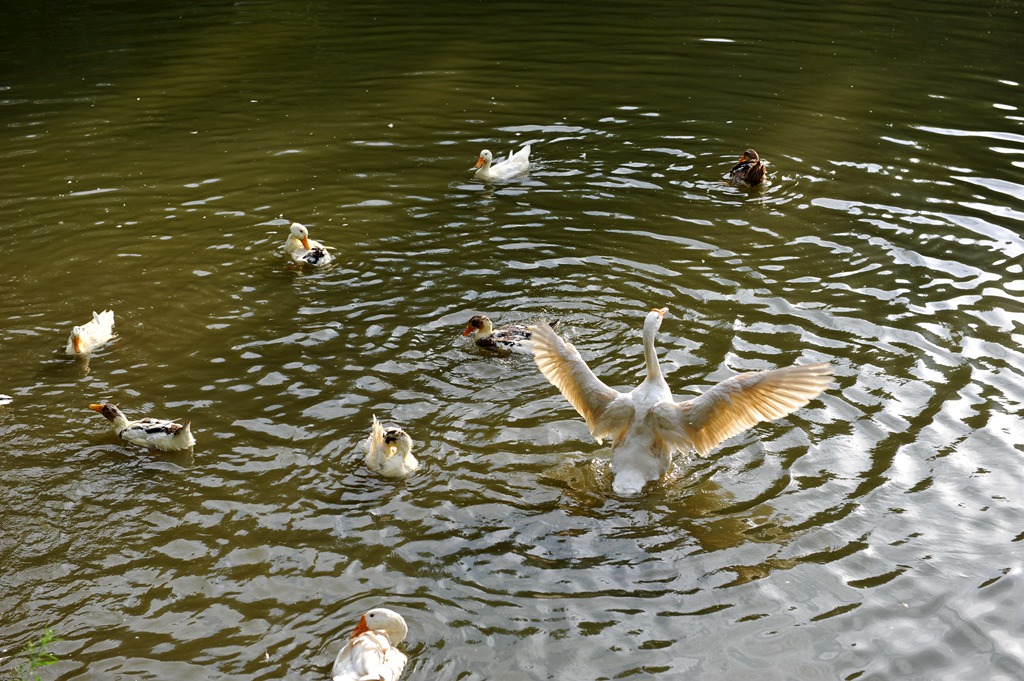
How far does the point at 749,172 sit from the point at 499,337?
488cm

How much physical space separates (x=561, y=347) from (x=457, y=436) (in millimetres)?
1062

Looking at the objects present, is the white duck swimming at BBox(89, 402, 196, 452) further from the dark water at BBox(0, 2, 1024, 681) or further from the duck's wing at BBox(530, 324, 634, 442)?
the duck's wing at BBox(530, 324, 634, 442)

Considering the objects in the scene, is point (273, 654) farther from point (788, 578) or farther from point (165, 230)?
point (165, 230)

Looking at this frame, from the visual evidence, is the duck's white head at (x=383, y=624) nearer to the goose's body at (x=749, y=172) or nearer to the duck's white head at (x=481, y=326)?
the duck's white head at (x=481, y=326)

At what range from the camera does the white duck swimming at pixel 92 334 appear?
360 inches

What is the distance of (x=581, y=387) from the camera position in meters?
7.93

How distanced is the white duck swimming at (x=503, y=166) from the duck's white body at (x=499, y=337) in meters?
4.16

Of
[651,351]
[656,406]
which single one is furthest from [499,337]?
[656,406]

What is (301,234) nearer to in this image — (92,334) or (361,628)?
(92,334)

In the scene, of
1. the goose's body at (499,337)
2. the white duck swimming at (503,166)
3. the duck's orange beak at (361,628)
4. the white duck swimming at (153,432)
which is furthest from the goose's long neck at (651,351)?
the white duck swimming at (503,166)

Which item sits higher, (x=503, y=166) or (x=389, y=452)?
(x=503, y=166)

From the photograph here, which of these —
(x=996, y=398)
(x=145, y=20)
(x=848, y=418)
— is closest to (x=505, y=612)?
(x=848, y=418)

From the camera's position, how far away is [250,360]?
30.5ft

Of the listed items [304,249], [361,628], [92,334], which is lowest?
[361,628]
